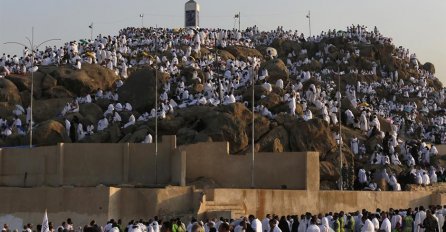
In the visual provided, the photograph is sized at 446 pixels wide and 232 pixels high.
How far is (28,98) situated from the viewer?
1970 inches

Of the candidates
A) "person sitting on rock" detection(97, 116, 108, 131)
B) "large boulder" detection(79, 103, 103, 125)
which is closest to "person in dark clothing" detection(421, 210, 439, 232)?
"person sitting on rock" detection(97, 116, 108, 131)

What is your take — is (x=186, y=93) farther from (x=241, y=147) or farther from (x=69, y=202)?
(x=69, y=202)

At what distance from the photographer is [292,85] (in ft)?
187

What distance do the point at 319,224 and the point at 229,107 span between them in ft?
52.3

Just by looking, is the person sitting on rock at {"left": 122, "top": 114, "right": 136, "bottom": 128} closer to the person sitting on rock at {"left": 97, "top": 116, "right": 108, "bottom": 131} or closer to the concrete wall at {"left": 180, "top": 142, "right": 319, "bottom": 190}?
the person sitting on rock at {"left": 97, "top": 116, "right": 108, "bottom": 131}

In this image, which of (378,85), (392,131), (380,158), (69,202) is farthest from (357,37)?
(69,202)

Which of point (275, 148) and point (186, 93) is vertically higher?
point (186, 93)

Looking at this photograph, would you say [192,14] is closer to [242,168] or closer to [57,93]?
[57,93]

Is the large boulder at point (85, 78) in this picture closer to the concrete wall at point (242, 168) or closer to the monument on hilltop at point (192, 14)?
the concrete wall at point (242, 168)

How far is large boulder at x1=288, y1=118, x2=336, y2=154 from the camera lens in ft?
135

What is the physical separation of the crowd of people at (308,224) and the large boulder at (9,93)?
2020cm

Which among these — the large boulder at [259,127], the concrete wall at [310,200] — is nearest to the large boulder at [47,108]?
the large boulder at [259,127]

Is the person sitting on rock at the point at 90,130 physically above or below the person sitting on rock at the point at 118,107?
below

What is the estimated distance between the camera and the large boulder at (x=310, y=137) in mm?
41281
